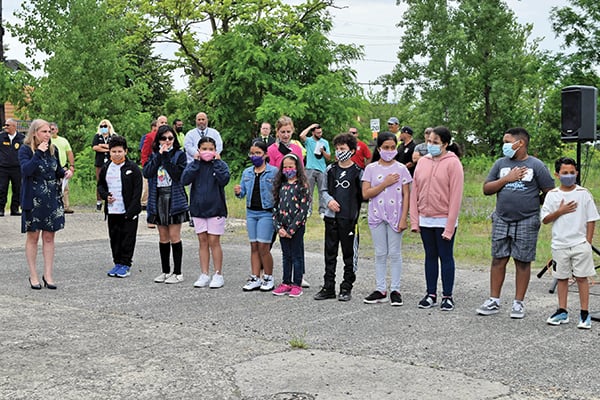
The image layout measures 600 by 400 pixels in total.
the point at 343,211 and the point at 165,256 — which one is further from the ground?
the point at 343,211

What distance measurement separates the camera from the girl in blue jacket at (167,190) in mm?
9805

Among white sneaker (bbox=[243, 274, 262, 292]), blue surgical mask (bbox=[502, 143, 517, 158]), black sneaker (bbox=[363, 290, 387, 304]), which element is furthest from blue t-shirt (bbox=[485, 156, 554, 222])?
white sneaker (bbox=[243, 274, 262, 292])

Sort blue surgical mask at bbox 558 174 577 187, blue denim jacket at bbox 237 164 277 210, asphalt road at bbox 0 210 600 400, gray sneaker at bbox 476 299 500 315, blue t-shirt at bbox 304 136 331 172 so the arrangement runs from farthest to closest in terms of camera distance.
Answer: blue t-shirt at bbox 304 136 331 172 < blue denim jacket at bbox 237 164 277 210 < gray sneaker at bbox 476 299 500 315 < blue surgical mask at bbox 558 174 577 187 < asphalt road at bbox 0 210 600 400

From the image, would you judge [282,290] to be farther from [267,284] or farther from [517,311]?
[517,311]

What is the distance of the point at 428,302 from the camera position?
8203 mm

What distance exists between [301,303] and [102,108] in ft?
70.1

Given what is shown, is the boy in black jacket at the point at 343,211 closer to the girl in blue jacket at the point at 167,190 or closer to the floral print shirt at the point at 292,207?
the floral print shirt at the point at 292,207

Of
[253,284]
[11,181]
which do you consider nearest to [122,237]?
[253,284]

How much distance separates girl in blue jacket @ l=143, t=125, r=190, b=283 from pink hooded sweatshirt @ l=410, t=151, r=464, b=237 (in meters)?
3.12

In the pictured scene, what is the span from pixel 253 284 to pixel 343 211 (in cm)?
146

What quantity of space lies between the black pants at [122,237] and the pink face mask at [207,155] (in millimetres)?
1615

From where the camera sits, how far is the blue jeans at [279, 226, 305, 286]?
8977 millimetres

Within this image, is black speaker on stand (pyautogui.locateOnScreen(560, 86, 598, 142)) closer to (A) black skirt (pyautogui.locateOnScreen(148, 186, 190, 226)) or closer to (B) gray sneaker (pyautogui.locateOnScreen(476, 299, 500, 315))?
(B) gray sneaker (pyautogui.locateOnScreen(476, 299, 500, 315))

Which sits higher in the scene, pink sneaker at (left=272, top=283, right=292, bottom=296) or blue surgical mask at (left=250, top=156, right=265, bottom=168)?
blue surgical mask at (left=250, top=156, right=265, bottom=168)
